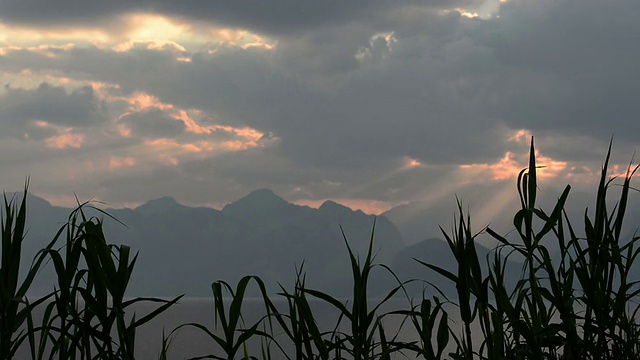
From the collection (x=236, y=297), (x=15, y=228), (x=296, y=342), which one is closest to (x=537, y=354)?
(x=296, y=342)

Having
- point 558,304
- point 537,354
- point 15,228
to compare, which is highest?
point 15,228

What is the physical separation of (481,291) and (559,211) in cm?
61

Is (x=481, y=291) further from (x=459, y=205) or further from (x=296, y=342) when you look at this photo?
(x=296, y=342)

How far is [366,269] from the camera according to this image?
143 inches

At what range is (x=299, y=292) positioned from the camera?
3.94 m

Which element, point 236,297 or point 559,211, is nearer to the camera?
point 236,297

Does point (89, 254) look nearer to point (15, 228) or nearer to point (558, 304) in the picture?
point (15, 228)

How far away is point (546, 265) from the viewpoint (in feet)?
12.2

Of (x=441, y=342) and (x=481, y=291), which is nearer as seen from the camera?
(x=481, y=291)

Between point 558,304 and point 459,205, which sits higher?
point 459,205

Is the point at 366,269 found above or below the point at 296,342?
above

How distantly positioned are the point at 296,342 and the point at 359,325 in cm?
38

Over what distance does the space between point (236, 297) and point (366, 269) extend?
2.18ft

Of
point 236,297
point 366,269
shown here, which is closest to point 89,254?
point 236,297
